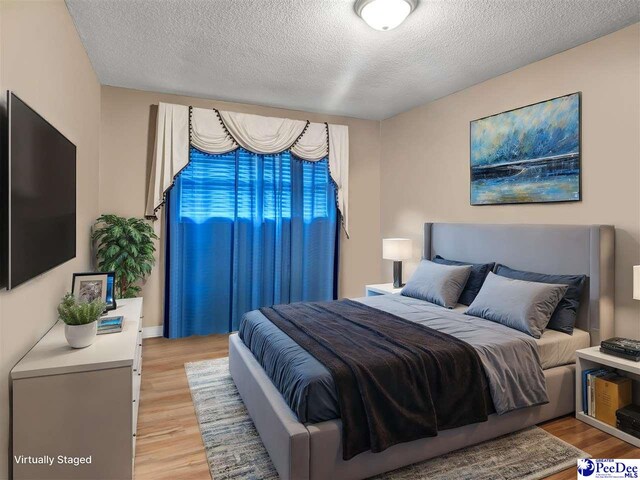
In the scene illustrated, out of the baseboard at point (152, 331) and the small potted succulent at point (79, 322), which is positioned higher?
the small potted succulent at point (79, 322)

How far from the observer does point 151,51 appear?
124 inches

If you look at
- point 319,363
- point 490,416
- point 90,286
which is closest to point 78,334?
point 90,286

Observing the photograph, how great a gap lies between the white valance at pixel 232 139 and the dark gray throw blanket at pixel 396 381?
8.12ft

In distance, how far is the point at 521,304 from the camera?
269 cm

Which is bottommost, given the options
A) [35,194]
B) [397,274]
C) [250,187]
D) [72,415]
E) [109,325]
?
[72,415]

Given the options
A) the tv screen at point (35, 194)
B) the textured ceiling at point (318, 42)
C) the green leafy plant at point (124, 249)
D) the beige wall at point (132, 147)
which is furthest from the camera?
the beige wall at point (132, 147)

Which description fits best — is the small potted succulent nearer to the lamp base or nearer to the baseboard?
the baseboard

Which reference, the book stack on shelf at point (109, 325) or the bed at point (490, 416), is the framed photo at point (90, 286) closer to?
the book stack on shelf at point (109, 325)

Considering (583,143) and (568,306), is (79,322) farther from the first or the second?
(583,143)

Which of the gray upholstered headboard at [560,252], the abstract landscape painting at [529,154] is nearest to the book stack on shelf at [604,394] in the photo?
the gray upholstered headboard at [560,252]

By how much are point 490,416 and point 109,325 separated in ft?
7.64

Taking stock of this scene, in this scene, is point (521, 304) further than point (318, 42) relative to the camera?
No

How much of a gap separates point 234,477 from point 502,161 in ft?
10.8

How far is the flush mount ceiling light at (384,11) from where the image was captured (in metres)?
2.35
